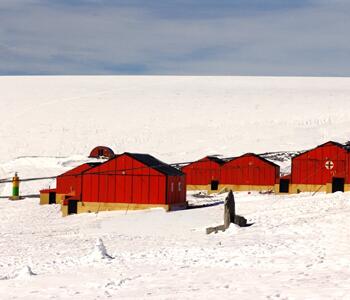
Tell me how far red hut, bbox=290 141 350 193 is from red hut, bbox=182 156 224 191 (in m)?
9.13

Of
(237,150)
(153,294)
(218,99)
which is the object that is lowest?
(153,294)

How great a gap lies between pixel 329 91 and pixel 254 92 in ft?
42.2

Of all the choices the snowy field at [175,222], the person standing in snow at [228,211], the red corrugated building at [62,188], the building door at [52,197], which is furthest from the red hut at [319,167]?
the person standing in snow at [228,211]

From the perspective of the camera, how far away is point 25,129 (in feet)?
311

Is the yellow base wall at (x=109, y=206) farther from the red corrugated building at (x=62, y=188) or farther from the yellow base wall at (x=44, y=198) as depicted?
the yellow base wall at (x=44, y=198)

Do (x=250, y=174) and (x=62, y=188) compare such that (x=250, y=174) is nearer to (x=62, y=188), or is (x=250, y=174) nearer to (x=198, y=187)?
(x=198, y=187)

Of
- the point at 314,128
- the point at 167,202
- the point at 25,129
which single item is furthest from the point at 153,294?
the point at 25,129

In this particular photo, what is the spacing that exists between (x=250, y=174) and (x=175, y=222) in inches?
868

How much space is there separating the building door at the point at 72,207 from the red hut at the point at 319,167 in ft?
51.8

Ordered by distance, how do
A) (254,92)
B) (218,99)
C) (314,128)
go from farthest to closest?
(254,92) < (218,99) < (314,128)

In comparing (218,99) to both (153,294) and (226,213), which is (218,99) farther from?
(153,294)

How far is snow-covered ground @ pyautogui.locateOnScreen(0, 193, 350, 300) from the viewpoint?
1474 cm

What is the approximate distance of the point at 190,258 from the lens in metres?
19.6

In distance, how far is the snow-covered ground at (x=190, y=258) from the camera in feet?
48.4
